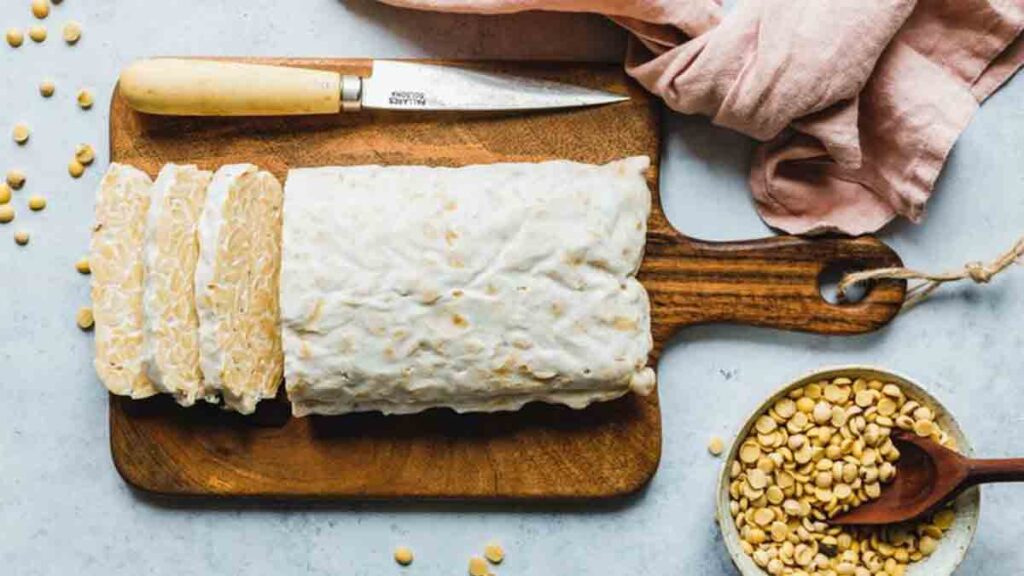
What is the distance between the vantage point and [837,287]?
348 cm

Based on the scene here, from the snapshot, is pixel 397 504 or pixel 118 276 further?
pixel 397 504

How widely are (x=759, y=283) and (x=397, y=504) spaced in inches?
47.2

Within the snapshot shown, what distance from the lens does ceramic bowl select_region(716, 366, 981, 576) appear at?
326 cm

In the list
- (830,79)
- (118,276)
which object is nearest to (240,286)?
(118,276)

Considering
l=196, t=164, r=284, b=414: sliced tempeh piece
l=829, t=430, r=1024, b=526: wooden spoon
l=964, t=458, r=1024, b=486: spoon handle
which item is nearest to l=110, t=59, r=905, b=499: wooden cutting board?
l=196, t=164, r=284, b=414: sliced tempeh piece

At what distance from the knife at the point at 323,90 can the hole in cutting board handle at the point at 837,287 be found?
2.54ft

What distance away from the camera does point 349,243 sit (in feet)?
10.1

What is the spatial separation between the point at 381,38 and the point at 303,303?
89 cm

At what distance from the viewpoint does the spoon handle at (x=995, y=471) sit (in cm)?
311

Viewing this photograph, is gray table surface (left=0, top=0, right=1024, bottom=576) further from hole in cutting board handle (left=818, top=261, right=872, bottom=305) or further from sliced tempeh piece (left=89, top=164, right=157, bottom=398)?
sliced tempeh piece (left=89, top=164, right=157, bottom=398)

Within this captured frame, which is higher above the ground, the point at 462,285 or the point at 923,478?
the point at 462,285

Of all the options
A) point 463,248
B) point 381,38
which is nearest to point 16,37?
point 381,38

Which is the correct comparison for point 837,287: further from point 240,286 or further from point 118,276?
point 118,276

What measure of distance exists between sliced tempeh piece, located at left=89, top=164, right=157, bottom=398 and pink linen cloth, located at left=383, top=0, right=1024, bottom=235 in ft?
2.97
